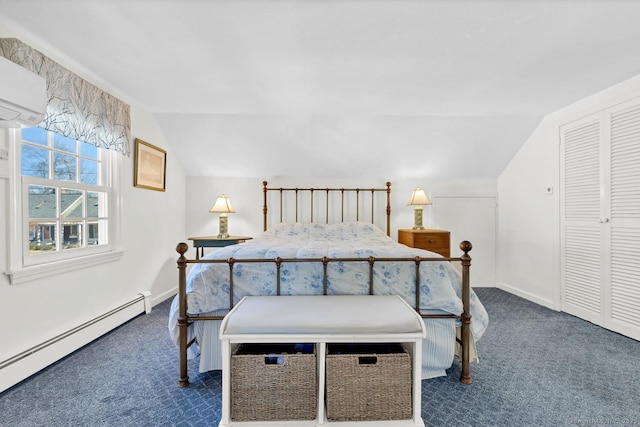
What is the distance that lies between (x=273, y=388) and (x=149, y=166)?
2773 mm

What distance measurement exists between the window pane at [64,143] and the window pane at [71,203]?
323 mm

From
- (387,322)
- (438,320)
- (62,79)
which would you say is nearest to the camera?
(387,322)

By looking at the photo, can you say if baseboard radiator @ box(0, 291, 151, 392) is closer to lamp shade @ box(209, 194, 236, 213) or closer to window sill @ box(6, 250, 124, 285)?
window sill @ box(6, 250, 124, 285)

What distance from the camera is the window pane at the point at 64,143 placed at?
219 centimetres

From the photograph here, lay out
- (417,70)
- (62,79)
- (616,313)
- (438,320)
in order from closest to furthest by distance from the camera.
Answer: (438,320) → (62,79) → (417,70) → (616,313)

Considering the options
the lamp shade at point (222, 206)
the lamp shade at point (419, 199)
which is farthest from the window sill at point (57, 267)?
the lamp shade at point (419, 199)

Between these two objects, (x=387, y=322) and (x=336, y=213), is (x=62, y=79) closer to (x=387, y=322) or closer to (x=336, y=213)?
(x=387, y=322)

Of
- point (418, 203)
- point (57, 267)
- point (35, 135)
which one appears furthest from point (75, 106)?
point (418, 203)

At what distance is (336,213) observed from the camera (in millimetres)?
4086

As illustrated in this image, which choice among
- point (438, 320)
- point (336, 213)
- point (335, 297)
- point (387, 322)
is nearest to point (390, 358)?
point (387, 322)

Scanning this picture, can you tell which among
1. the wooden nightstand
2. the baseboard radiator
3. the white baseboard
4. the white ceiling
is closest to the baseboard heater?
the baseboard radiator

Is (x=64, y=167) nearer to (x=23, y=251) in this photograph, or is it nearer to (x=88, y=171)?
(x=88, y=171)

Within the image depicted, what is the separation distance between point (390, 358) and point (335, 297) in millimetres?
467

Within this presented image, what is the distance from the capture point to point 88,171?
251 centimetres
